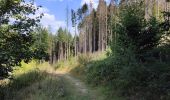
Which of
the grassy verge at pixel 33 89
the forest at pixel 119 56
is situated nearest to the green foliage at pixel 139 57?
the forest at pixel 119 56

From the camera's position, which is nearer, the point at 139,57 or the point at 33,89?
the point at 139,57

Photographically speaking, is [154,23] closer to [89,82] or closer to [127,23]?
[127,23]

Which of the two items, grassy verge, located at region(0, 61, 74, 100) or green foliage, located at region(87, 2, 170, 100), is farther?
grassy verge, located at region(0, 61, 74, 100)

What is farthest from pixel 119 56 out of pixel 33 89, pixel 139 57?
pixel 33 89

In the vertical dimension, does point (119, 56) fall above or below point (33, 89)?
above

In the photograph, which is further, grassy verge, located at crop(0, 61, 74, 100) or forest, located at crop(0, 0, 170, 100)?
grassy verge, located at crop(0, 61, 74, 100)

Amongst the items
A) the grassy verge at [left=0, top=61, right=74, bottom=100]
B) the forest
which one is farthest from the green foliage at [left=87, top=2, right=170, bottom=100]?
the grassy verge at [left=0, top=61, right=74, bottom=100]

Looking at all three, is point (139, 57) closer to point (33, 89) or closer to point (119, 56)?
point (119, 56)

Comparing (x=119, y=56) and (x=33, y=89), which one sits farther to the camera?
(x=33, y=89)

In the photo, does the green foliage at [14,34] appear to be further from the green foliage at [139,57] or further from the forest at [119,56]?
the green foliage at [139,57]

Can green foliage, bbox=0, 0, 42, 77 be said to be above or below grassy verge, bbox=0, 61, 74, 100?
above

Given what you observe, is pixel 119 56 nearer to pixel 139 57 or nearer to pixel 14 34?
pixel 139 57

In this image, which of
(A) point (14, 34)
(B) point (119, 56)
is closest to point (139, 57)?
(B) point (119, 56)

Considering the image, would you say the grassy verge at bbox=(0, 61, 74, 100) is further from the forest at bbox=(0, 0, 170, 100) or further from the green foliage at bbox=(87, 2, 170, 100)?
the green foliage at bbox=(87, 2, 170, 100)
